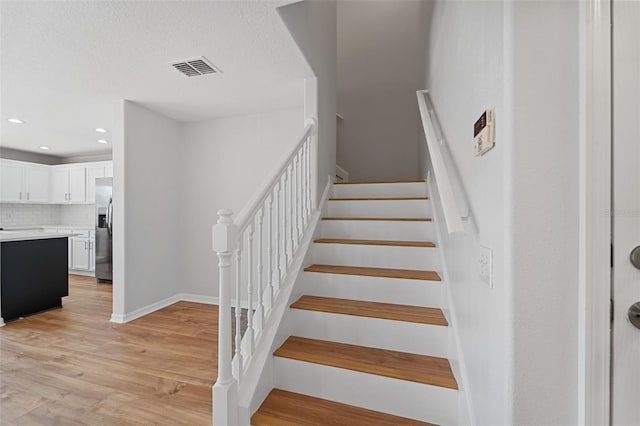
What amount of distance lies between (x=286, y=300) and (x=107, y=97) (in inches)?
121

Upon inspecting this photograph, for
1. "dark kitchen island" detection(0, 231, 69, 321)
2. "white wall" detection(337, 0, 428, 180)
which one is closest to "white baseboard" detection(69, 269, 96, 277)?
"dark kitchen island" detection(0, 231, 69, 321)

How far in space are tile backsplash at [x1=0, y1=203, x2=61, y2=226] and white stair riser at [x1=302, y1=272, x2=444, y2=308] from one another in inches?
271

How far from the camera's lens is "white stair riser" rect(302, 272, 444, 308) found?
1828 mm

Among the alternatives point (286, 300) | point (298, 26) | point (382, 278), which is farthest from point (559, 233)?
point (298, 26)

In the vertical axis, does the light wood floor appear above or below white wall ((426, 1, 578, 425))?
below

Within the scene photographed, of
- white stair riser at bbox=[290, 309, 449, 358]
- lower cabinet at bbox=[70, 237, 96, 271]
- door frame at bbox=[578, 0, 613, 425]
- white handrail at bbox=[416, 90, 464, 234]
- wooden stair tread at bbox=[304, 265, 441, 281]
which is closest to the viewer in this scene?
door frame at bbox=[578, 0, 613, 425]

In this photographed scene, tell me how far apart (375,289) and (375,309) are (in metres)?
0.17

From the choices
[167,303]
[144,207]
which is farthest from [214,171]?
[167,303]

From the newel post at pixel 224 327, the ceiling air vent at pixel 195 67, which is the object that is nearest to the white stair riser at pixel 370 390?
the newel post at pixel 224 327

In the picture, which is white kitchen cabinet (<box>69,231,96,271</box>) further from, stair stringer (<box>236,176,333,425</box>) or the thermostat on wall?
the thermostat on wall

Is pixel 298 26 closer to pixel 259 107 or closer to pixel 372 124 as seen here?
pixel 259 107

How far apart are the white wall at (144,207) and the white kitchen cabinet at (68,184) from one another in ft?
10.5

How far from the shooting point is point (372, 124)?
4.98 meters

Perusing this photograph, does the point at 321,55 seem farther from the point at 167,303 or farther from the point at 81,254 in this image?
the point at 81,254
